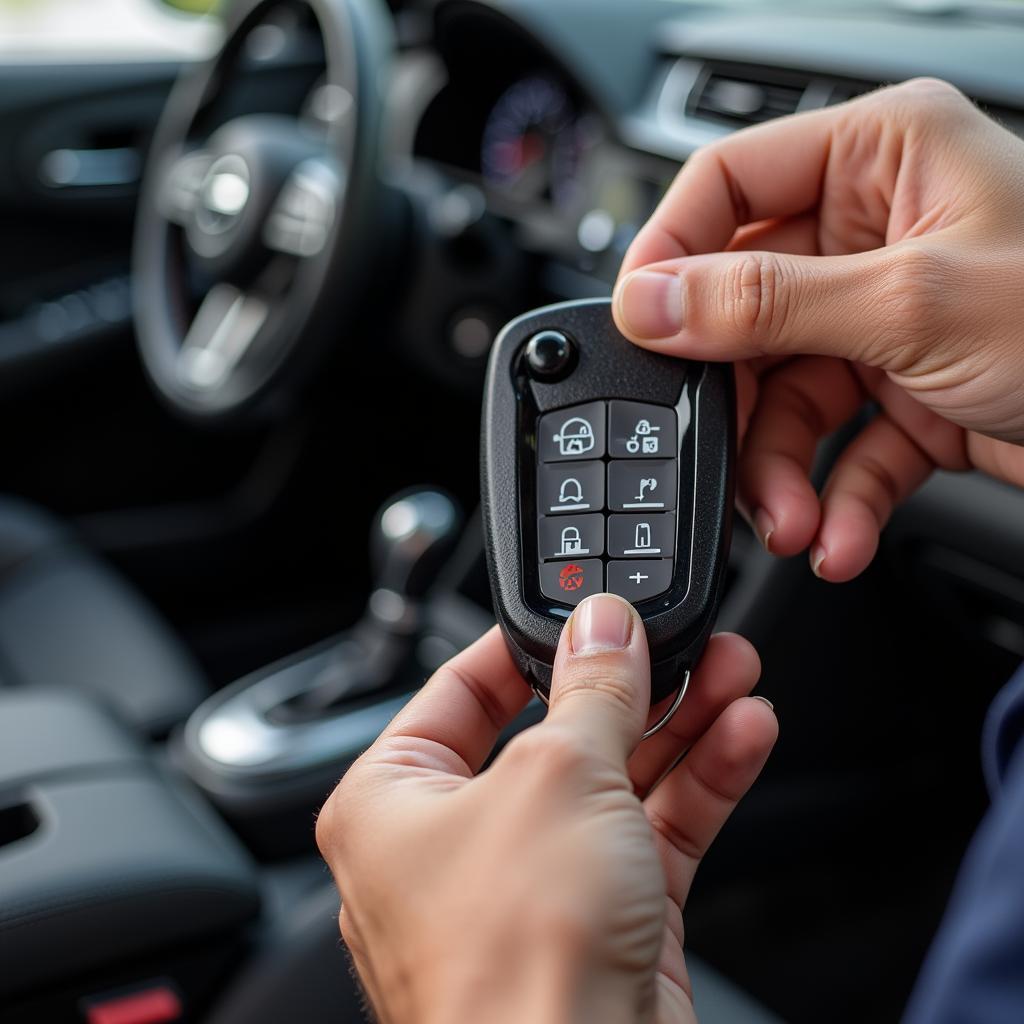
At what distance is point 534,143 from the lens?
1.64 meters

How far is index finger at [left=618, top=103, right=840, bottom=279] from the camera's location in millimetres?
815

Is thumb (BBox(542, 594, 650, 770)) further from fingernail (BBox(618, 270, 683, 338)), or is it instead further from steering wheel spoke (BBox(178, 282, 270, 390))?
steering wheel spoke (BBox(178, 282, 270, 390))

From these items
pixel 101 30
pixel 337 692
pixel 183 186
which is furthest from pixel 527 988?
pixel 101 30

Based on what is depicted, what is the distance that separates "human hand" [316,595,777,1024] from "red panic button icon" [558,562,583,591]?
0.23ft

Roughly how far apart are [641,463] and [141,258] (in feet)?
3.62

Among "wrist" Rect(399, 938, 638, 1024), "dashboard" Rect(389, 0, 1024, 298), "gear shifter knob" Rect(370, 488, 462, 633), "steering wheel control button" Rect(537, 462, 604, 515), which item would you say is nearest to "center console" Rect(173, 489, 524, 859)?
"gear shifter knob" Rect(370, 488, 462, 633)

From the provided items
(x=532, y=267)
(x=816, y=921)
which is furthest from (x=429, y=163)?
(x=816, y=921)

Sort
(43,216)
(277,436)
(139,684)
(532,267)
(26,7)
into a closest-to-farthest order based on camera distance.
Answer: (139,684), (532,267), (277,436), (43,216), (26,7)

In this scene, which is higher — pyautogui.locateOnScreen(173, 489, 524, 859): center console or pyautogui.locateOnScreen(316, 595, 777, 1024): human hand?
pyautogui.locateOnScreen(316, 595, 777, 1024): human hand

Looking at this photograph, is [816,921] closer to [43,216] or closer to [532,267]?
[532,267]

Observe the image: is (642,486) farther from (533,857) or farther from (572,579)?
(533,857)

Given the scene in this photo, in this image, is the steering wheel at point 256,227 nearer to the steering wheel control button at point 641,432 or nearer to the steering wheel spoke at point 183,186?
the steering wheel spoke at point 183,186

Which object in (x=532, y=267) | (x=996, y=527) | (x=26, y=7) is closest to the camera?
Answer: (x=996, y=527)

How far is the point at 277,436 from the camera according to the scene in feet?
6.29
